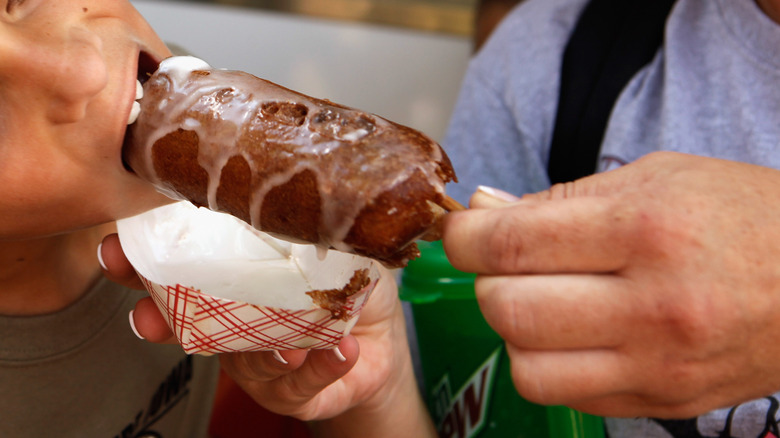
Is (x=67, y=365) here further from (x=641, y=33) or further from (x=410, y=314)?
(x=641, y=33)

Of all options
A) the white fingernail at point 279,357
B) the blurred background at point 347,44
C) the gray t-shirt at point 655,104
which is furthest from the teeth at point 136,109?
the blurred background at point 347,44

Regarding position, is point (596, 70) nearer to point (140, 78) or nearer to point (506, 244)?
point (506, 244)

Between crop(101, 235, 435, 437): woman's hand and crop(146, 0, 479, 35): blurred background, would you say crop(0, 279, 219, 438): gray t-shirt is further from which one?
crop(146, 0, 479, 35): blurred background

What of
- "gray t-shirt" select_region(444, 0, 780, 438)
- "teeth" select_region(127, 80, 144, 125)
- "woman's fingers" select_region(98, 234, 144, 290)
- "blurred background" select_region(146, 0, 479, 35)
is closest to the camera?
"teeth" select_region(127, 80, 144, 125)

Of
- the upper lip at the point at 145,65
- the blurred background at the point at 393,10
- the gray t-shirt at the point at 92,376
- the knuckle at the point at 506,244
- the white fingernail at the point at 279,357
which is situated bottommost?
the gray t-shirt at the point at 92,376

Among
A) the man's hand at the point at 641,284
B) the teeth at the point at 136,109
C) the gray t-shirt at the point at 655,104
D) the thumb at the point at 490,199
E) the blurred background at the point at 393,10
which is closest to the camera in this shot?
the man's hand at the point at 641,284

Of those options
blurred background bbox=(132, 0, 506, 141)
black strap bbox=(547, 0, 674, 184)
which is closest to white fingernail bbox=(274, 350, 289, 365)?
black strap bbox=(547, 0, 674, 184)

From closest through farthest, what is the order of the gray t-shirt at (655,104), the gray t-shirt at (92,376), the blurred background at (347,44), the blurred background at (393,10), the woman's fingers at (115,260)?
the woman's fingers at (115,260) < the gray t-shirt at (92,376) < the gray t-shirt at (655,104) < the blurred background at (347,44) < the blurred background at (393,10)

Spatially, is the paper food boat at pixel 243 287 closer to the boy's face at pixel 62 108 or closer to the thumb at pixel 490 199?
the boy's face at pixel 62 108
